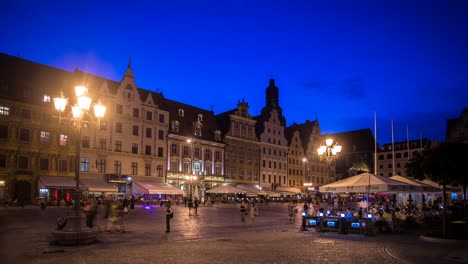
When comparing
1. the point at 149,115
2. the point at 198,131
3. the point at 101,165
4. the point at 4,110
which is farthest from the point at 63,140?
the point at 198,131

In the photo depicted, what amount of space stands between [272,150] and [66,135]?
42.0 metres

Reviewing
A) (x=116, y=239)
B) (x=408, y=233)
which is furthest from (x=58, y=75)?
(x=408, y=233)

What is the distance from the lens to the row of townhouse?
4834cm

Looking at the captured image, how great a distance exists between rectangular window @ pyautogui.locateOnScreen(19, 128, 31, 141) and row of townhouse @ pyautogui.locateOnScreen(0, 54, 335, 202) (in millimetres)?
103

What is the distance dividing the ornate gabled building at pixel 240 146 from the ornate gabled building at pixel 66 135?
1400 cm

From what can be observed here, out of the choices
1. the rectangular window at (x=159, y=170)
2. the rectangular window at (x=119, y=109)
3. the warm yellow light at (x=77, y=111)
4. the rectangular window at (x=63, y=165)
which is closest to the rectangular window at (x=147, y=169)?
the rectangular window at (x=159, y=170)

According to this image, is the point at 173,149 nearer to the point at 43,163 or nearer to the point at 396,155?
the point at 43,163

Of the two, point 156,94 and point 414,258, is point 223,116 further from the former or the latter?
point 414,258

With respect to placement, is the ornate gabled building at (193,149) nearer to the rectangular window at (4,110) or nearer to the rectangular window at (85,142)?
the rectangular window at (85,142)

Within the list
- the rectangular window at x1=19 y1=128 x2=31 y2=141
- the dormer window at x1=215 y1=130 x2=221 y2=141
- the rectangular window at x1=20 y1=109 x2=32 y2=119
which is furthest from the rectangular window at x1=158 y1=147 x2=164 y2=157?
the rectangular window at x1=20 y1=109 x2=32 y2=119

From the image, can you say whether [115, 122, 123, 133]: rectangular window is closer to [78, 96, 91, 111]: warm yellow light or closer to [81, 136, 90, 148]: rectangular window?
[81, 136, 90, 148]: rectangular window

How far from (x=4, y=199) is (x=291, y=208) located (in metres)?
31.7

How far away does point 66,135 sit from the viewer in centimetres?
5253

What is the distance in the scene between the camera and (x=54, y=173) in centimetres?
5081
